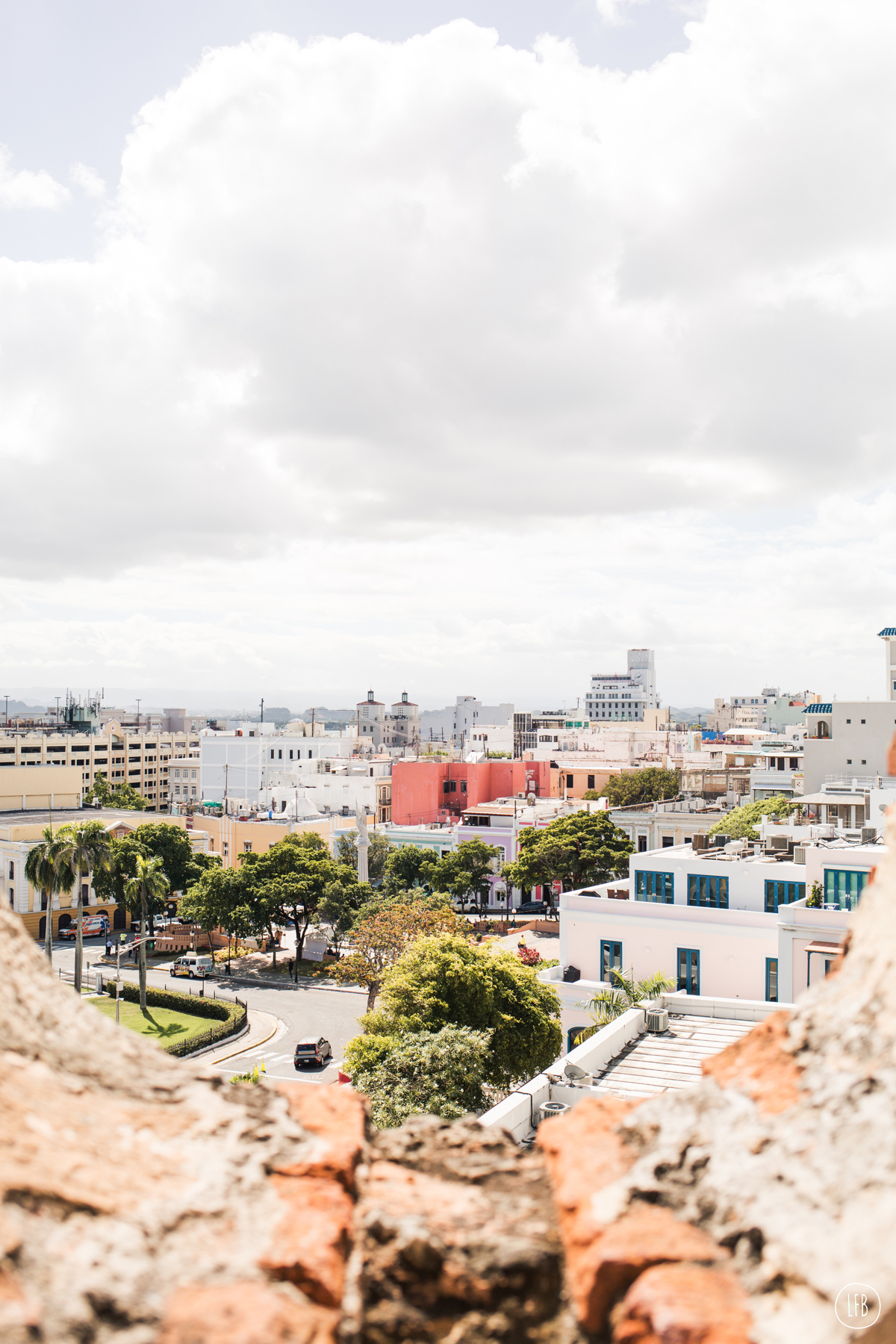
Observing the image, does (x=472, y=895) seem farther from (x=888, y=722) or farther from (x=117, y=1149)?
(x=117, y=1149)

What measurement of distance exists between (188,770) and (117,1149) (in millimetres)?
112933

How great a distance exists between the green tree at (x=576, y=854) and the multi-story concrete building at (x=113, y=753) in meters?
62.9

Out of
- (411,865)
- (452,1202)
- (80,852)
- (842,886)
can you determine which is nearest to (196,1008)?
(80,852)

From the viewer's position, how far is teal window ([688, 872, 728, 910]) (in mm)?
28312

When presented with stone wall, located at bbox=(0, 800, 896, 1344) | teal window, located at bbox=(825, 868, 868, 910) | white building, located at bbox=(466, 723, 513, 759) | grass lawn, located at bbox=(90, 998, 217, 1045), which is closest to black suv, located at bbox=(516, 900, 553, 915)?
grass lawn, located at bbox=(90, 998, 217, 1045)

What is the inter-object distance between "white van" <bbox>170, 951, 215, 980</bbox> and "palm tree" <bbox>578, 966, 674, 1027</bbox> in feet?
90.3

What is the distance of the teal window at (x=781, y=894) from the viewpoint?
88.8 ft

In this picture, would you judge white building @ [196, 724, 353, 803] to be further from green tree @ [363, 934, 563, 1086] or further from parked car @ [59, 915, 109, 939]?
green tree @ [363, 934, 563, 1086]

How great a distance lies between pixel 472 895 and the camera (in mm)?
64688

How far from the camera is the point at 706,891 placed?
93.9 feet

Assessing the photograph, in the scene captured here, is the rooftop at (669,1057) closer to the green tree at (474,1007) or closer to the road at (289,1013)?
the green tree at (474,1007)

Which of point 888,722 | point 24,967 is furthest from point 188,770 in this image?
point 24,967

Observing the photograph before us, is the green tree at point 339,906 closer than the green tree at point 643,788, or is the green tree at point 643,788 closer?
the green tree at point 339,906

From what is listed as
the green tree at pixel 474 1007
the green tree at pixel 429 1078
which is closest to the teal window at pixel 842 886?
the green tree at pixel 474 1007
